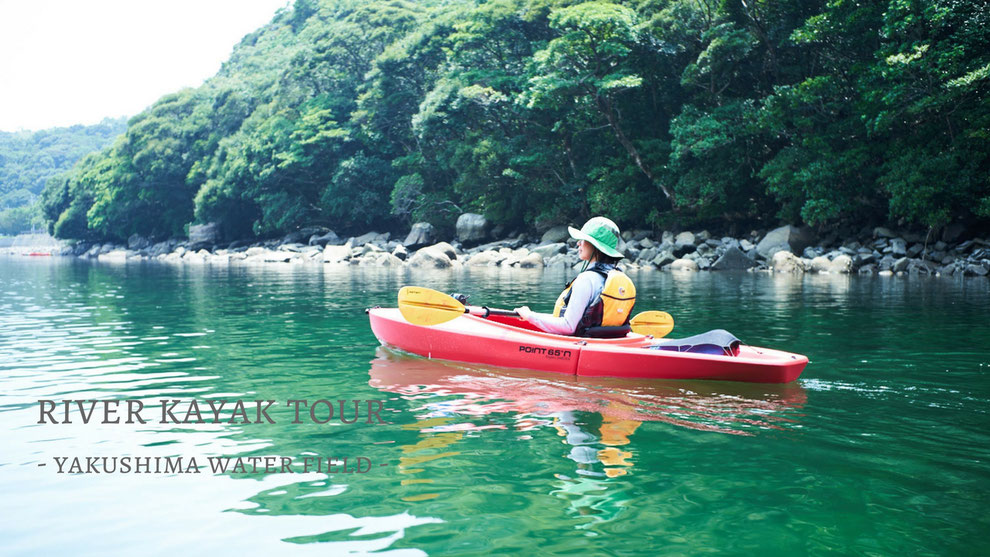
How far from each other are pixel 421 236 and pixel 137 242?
34.2 meters

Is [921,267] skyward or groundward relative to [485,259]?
groundward

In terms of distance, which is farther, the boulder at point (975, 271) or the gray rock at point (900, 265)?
the gray rock at point (900, 265)

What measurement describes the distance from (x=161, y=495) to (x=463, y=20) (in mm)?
33098

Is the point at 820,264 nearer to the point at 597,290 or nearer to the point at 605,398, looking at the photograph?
the point at 597,290

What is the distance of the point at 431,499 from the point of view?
3270mm

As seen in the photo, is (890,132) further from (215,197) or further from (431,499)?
(215,197)

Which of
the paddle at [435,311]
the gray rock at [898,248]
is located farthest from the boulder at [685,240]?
the paddle at [435,311]

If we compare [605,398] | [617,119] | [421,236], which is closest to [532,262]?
[617,119]

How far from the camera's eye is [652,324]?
675 cm

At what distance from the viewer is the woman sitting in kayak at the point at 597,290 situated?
229 inches

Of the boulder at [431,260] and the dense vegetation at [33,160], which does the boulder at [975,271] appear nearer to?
the boulder at [431,260]

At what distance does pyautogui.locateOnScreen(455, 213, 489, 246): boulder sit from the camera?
1328 inches

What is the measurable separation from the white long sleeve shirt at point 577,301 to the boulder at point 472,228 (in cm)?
2751

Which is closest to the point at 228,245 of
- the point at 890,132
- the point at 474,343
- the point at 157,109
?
the point at 157,109
